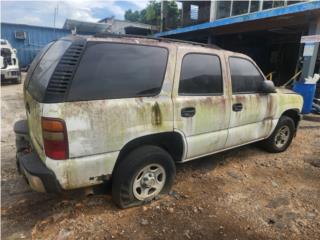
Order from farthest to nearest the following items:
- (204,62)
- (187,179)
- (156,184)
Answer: (187,179)
(204,62)
(156,184)

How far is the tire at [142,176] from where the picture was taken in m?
2.60

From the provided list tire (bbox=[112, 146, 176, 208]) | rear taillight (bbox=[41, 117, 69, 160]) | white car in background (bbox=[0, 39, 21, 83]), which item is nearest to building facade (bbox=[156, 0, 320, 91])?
tire (bbox=[112, 146, 176, 208])

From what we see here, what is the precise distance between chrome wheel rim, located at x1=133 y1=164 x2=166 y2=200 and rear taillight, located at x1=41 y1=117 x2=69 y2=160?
0.87 metres

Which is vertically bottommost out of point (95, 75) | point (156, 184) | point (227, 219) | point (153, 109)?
point (227, 219)

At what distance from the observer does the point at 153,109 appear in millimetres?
2621

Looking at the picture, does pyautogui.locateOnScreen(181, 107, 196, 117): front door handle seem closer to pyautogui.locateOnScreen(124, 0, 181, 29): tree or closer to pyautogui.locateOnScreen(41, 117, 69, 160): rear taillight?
pyautogui.locateOnScreen(41, 117, 69, 160): rear taillight

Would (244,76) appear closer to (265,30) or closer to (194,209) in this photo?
(194,209)

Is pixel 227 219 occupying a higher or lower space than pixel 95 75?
lower

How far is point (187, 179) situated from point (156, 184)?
0.78m

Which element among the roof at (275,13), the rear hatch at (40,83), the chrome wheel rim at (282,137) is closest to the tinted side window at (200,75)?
the rear hatch at (40,83)

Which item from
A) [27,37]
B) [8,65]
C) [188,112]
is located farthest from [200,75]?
[27,37]

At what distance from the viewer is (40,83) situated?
2418 millimetres

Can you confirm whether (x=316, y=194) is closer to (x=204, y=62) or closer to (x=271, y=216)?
A: (x=271, y=216)

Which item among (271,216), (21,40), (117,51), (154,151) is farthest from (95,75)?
(21,40)
